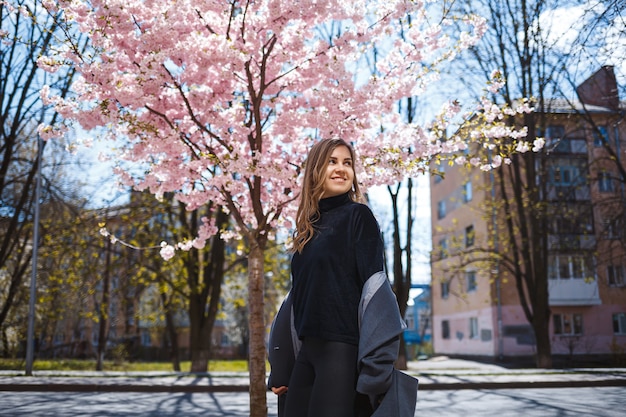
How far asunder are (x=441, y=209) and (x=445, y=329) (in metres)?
8.53

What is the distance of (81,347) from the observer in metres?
43.2

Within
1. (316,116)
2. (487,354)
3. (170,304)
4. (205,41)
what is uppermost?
(205,41)

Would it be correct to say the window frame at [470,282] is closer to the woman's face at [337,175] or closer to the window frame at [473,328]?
the window frame at [473,328]

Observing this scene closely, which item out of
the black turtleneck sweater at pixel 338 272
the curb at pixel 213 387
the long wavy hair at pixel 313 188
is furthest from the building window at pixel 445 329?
the black turtleneck sweater at pixel 338 272

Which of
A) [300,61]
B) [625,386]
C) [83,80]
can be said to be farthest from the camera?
[625,386]

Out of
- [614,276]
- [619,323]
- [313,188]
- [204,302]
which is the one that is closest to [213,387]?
[204,302]

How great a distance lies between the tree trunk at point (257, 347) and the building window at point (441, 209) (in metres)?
37.4

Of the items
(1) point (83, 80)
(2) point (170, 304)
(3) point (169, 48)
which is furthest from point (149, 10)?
(2) point (170, 304)

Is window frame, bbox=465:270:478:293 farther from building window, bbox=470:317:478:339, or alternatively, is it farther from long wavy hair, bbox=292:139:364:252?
long wavy hair, bbox=292:139:364:252

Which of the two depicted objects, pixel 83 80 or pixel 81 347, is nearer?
pixel 83 80

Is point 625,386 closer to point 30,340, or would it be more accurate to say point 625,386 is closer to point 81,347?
point 30,340

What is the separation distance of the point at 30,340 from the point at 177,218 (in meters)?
6.44

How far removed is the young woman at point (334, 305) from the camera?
2533 mm

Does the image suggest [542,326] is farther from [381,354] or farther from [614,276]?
[381,354]
